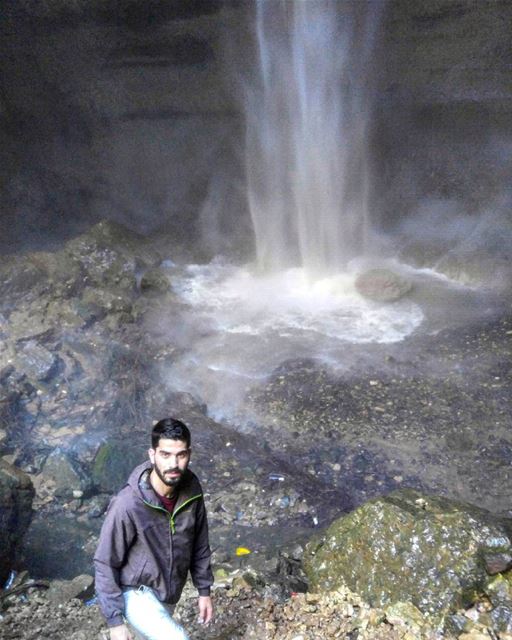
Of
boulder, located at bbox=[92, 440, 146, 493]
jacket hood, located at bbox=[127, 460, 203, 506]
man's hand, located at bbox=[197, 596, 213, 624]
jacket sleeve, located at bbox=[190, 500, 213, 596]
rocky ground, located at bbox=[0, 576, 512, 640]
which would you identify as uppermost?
jacket hood, located at bbox=[127, 460, 203, 506]

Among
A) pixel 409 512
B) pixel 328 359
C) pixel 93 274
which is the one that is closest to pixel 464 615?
pixel 409 512

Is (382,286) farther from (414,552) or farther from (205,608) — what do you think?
(205,608)

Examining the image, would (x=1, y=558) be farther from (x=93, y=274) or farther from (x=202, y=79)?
(x=202, y=79)

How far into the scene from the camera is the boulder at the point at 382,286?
9.34 meters

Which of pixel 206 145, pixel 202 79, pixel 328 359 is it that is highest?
pixel 202 79

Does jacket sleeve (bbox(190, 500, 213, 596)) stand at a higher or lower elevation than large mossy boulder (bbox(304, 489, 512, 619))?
higher

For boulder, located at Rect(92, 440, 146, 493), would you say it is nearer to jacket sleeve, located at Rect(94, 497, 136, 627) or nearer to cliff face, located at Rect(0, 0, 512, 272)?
jacket sleeve, located at Rect(94, 497, 136, 627)

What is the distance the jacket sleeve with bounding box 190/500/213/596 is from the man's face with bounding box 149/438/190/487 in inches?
15.0

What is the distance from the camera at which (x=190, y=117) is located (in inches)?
512

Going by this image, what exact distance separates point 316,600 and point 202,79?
37.4ft

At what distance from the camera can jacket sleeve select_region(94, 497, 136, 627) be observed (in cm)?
248

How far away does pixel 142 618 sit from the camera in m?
2.60

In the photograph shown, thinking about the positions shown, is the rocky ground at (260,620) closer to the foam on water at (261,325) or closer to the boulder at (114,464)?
the boulder at (114,464)

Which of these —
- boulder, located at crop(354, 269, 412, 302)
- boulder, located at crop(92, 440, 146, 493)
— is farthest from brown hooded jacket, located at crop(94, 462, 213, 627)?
boulder, located at crop(354, 269, 412, 302)
